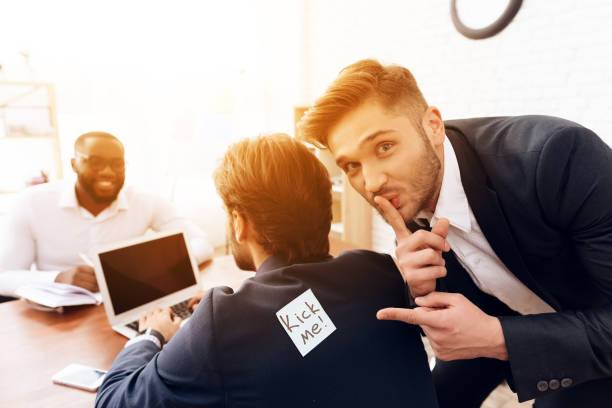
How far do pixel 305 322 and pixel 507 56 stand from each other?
2.69m

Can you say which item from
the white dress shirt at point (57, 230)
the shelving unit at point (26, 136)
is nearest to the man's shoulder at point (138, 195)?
the white dress shirt at point (57, 230)

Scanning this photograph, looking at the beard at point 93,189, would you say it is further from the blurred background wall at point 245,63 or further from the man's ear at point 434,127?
the man's ear at point 434,127

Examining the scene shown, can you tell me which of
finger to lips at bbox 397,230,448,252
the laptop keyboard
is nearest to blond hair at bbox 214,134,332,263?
finger to lips at bbox 397,230,448,252

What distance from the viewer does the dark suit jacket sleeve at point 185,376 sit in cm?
66

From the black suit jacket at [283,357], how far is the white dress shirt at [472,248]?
0.32 meters

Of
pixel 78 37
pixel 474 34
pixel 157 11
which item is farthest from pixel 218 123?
pixel 474 34

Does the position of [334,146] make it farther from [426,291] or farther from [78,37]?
[78,37]

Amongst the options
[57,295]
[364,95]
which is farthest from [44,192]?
[364,95]

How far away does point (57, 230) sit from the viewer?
1856 mm

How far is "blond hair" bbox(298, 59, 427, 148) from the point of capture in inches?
38.2

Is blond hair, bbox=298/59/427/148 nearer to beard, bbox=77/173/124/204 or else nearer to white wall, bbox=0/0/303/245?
beard, bbox=77/173/124/204

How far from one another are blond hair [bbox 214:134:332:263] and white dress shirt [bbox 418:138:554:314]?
342 millimetres

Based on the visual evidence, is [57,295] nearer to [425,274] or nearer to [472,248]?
[425,274]

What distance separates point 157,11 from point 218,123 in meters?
1.33
